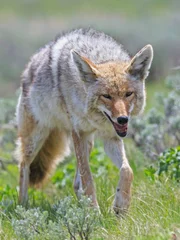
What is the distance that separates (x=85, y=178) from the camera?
7289mm

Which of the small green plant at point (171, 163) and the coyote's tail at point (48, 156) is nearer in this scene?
the small green plant at point (171, 163)

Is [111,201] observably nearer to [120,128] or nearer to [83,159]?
[83,159]

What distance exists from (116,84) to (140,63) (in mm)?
383

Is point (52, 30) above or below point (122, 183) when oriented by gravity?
above

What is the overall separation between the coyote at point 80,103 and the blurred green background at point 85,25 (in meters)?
7.75

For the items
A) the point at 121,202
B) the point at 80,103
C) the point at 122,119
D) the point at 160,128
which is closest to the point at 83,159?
the point at 80,103

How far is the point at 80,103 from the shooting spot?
7254 mm

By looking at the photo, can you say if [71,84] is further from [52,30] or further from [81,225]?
[52,30]

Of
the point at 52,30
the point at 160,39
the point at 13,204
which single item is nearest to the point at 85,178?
the point at 13,204

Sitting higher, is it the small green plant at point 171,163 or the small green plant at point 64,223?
the small green plant at point 171,163

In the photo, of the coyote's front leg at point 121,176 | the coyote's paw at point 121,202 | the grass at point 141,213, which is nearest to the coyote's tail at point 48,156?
the grass at point 141,213

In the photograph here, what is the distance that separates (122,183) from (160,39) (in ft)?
64.5

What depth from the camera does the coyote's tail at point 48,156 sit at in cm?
842

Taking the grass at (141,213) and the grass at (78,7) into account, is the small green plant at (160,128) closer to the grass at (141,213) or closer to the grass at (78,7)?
the grass at (141,213)
